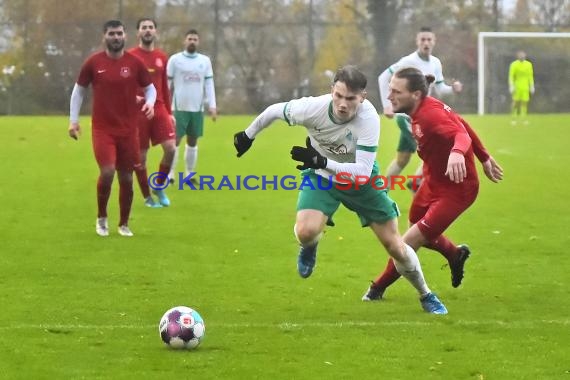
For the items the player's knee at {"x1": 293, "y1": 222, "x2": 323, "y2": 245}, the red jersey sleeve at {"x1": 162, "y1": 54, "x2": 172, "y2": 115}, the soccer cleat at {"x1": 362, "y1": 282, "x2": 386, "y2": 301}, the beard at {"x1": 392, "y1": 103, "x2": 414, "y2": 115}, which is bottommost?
the soccer cleat at {"x1": 362, "y1": 282, "x2": 386, "y2": 301}

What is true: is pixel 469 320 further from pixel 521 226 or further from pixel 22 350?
pixel 521 226

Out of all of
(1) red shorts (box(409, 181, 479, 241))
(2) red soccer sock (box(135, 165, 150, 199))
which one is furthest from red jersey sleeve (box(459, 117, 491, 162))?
(2) red soccer sock (box(135, 165, 150, 199))

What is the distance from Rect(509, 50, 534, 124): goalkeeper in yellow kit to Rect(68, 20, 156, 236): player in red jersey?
2562cm

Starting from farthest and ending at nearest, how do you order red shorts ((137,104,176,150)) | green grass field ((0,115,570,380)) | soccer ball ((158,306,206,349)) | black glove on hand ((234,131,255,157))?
red shorts ((137,104,176,150))
black glove on hand ((234,131,255,157))
soccer ball ((158,306,206,349))
green grass field ((0,115,570,380))

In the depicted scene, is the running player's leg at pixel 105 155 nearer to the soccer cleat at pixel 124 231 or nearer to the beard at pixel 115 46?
the soccer cleat at pixel 124 231

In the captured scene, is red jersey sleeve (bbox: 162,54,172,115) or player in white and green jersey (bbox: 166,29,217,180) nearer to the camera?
red jersey sleeve (bbox: 162,54,172,115)

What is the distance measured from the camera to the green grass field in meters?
6.68

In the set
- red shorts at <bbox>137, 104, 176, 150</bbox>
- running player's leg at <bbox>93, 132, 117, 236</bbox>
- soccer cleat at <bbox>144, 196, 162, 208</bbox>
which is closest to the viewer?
running player's leg at <bbox>93, 132, 117, 236</bbox>

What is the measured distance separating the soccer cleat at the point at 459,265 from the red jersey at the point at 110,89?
4176 millimetres

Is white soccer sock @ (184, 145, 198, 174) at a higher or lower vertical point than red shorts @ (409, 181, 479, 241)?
lower

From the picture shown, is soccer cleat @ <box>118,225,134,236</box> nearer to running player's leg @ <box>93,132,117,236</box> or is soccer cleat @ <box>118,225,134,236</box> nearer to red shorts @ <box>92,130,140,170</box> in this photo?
running player's leg @ <box>93,132,117,236</box>

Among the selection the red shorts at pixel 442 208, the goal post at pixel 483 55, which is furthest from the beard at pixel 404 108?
the goal post at pixel 483 55

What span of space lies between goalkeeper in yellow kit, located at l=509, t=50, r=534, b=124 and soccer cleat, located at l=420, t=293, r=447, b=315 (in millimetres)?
28317

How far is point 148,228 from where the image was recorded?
41.6ft
